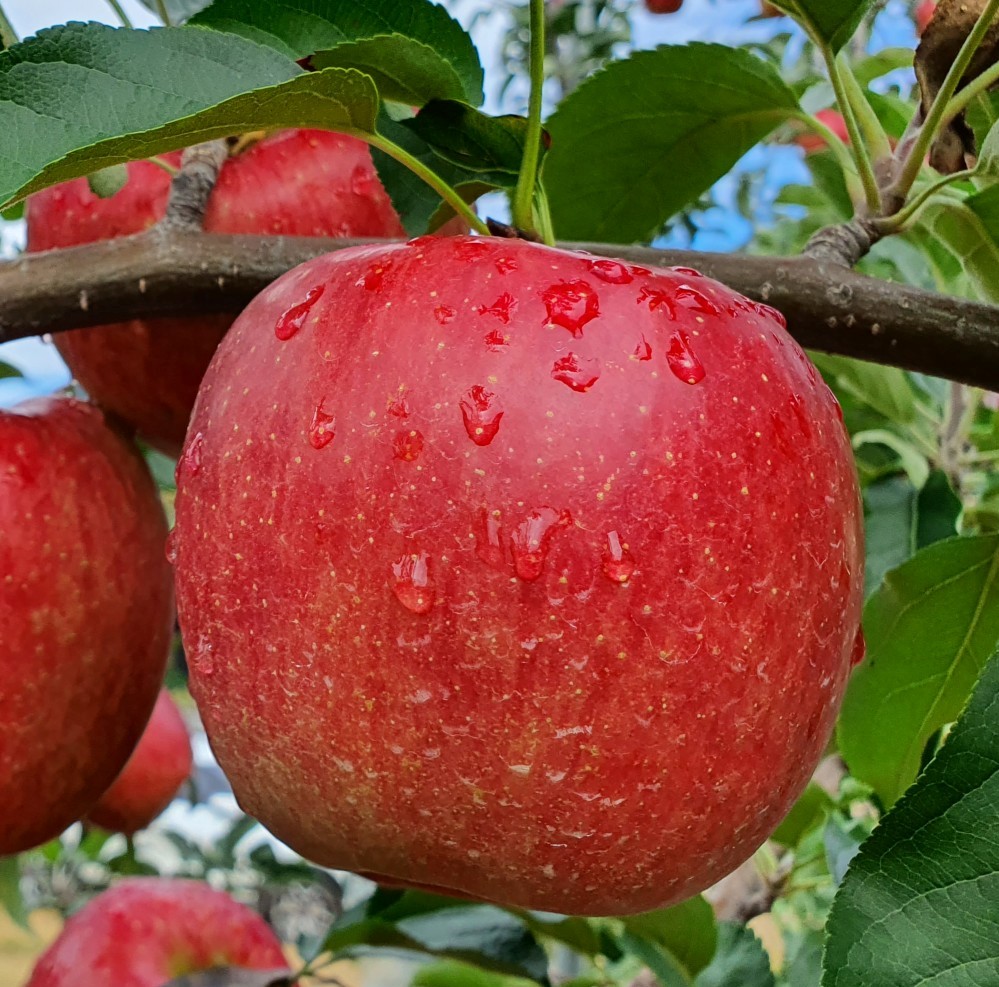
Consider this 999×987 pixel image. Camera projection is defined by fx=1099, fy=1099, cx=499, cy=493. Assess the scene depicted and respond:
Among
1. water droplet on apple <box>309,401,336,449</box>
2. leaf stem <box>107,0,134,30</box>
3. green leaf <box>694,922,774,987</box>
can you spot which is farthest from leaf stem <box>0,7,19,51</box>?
green leaf <box>694,922,774,987</box>

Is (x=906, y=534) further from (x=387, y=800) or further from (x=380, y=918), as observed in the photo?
(x=387, y=800)

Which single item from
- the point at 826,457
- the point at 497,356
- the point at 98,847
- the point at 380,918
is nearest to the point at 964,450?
the point at 380,918

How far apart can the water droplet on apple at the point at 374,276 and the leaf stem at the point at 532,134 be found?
85 millimetres

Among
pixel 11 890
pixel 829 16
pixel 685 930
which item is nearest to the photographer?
pixel 829 16

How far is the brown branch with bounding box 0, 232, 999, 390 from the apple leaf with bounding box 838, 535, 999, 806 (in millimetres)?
194

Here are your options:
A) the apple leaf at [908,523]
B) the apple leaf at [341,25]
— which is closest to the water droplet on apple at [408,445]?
the apple leaf at [341,25]

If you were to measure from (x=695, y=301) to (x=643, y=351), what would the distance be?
0.04 metres

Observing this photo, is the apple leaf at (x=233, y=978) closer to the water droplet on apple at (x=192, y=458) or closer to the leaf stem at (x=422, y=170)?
the water droplet on apple at (x=192, y=458)

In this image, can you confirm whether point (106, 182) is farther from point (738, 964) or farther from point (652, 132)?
point (738, 964)

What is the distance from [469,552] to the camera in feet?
1.31

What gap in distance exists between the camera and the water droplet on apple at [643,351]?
422 millimetres

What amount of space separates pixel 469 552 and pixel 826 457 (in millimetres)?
161

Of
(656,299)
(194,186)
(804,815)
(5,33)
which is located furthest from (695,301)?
(804,815)

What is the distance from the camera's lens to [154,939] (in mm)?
980
